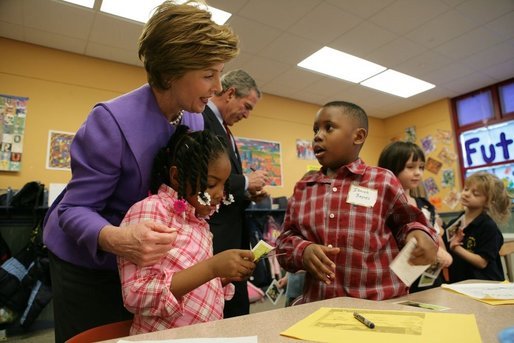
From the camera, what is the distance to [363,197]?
1.27 m

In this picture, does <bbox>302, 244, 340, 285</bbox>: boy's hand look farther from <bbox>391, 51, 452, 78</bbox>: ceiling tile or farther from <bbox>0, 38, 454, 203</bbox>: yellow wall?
<bbox>391, 51, 452, 78</bbox>: ceiling tile

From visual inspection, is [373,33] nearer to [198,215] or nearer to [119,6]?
[119,6]

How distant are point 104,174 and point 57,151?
3.57 m

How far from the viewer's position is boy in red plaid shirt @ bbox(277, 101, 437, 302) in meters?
1.20

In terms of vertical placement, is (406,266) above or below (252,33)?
below

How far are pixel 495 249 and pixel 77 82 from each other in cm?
457

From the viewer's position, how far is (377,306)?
Result: 86cm

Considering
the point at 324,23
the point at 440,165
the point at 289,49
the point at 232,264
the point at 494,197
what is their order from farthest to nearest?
the point at 440,165 < the point at 289,49 < the point at 324,23 < the point at 494,197 < the point at 232,264

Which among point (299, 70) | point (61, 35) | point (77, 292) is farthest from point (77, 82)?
point (77, 292)

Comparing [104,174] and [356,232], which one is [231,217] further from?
[104,174]

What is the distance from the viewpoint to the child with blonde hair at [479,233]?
6.86 feet

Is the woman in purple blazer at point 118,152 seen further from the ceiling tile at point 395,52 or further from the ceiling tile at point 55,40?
the ceiling tile at point 395,52


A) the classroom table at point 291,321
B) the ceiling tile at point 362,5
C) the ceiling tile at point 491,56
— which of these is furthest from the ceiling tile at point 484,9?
the classroom table at point 291,321

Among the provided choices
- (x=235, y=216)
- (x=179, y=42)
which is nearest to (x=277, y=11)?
(x=235, y=216)
